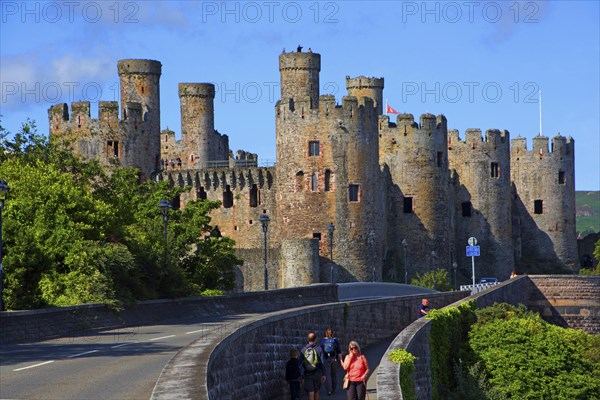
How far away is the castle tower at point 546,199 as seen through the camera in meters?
93.4

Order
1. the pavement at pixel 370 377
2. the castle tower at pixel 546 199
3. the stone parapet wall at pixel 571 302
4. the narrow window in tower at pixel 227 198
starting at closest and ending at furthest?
the pavement at pixel 370 377 < the stone parapet wall at pixel 571 302 < the narrow window in tower at pixel 227 198 < the castle tower at pixel 546 199

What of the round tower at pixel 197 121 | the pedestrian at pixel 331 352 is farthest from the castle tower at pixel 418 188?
the pedestrian at pixel 331 352

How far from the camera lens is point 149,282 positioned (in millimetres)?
37344

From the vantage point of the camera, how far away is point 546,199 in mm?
93438

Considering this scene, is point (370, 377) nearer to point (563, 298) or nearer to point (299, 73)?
point (563, 298)

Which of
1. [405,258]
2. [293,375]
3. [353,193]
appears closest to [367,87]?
[405,258]

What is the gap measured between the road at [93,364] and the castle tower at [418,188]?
50.0m

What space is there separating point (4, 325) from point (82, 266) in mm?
7528

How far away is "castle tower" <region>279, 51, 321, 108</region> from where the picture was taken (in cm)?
7550

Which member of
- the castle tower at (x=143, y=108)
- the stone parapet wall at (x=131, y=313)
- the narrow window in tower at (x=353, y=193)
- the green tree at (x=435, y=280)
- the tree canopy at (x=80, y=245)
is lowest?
the green tree at (x=435, y=280)

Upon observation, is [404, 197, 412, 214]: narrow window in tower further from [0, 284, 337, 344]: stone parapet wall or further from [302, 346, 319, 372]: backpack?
[302, 346, 319, 372]: backpack

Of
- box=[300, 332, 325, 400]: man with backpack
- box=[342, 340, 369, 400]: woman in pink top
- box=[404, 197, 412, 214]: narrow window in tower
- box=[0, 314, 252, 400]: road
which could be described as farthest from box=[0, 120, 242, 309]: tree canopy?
box=[404, 197, 412, 214]: narrow window in tower

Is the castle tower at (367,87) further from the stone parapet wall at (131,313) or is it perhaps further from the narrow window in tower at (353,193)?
the stone parapet wall at (131,313)

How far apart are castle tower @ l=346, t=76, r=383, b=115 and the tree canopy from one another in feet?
120
